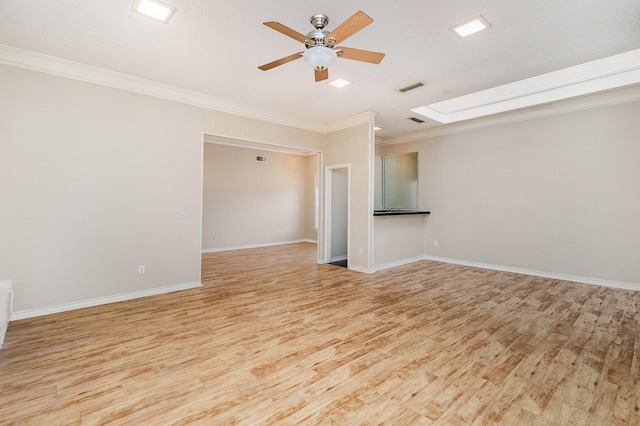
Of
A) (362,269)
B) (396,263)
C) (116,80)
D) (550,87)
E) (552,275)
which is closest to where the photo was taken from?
(116,80)

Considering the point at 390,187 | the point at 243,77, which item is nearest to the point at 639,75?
the point at 390,187

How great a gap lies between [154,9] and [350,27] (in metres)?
1.74

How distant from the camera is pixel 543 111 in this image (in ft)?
16.4

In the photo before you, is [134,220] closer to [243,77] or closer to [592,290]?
[243,77]

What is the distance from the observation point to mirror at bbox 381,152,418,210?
705cm

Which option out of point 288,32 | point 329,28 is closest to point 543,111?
point 329,28

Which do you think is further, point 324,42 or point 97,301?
point 97,301

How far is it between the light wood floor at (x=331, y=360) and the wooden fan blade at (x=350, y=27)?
2.65 m

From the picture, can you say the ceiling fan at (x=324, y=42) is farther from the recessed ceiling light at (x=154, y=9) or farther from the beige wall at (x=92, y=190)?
the beige wall at (x=92, y=190)

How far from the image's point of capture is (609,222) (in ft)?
14.7

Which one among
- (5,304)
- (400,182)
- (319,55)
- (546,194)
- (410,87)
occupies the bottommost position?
(5,304)

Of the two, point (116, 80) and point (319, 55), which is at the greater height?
point (116, 80)

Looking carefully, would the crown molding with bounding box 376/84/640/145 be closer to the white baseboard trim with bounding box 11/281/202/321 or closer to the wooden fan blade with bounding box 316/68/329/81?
the wooden fan blade with bounding box 316/68/329/81

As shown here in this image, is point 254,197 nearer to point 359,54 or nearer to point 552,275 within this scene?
point 359,54
